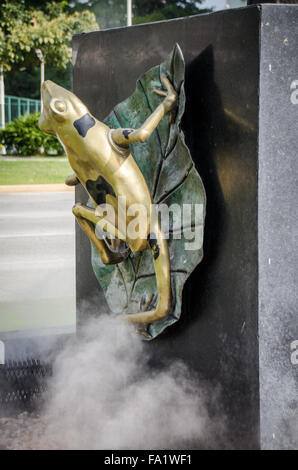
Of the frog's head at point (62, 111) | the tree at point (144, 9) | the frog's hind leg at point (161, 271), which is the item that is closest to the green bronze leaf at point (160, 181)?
the frog's hind leg at point (161, 271)

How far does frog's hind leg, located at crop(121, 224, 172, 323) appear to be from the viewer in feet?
7.54

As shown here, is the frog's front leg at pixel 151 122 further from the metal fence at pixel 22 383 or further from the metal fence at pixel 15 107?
the metal fence at pixel 15 107

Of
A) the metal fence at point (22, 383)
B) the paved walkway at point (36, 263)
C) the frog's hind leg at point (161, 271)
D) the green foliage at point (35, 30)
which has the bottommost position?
the metal fence at point (22, 383)

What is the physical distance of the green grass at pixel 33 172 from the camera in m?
14.6

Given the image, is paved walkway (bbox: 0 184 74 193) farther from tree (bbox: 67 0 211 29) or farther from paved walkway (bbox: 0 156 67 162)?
tree (bbox: 67 0 211 29)

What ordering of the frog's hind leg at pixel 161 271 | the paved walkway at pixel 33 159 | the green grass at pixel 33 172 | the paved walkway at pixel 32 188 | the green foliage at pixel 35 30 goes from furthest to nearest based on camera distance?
the green foliage at pixel 35 30, the paved walkway at pixel 33 159, the green grass at pixel 33 172, the paved walkway at pixel 32 188, the frog's hind leg at pixel 161 271

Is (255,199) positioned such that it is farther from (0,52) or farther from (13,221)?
(0,52)

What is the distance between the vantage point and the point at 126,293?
104 inches

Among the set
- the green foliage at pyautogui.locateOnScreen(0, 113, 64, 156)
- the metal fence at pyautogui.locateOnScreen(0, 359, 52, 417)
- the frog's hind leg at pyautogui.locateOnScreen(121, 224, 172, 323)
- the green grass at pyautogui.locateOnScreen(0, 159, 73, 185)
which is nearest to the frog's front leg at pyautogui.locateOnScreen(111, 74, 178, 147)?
the frog's hind leg at pyautogui.locateOnScreen(121, 224, 172, 323)

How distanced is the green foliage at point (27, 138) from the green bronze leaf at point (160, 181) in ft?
59.3

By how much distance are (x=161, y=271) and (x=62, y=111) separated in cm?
70

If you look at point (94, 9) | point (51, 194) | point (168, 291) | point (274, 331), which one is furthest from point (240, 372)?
point (94, 9)

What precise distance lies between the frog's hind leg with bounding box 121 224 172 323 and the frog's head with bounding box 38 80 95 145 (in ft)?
1.62

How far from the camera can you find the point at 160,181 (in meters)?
2.42
